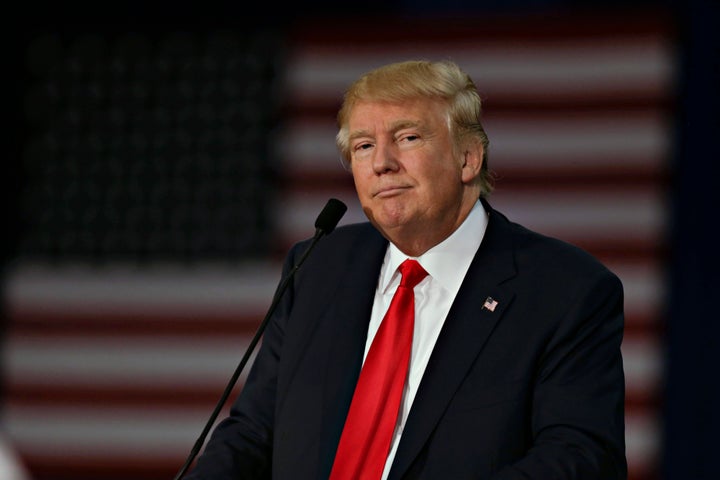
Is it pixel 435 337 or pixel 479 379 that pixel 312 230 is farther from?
pixel 479 379

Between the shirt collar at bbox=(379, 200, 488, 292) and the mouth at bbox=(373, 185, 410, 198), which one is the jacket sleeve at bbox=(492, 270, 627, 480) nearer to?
the shirt collar at bbox=(379, 200, 488, 292)

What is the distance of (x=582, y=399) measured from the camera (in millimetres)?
1659

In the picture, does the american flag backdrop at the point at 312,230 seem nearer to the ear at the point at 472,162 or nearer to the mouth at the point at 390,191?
the ear at the point at 472,162

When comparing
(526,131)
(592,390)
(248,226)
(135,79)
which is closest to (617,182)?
(526,131)

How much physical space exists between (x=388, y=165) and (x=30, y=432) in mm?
2951

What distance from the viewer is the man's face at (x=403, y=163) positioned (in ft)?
6.05

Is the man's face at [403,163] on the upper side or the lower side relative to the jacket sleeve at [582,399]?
upper

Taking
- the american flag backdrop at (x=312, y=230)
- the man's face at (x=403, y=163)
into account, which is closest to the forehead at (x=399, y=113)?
the man's face at (x=403, y=163)

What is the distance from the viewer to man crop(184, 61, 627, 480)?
1.68m

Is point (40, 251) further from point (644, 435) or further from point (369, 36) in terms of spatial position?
point (644, 435)

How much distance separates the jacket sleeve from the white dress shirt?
212mm

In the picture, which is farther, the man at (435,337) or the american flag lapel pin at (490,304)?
the american flag lapel pin at (490,304)

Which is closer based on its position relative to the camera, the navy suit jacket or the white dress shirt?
the navy suit jacket

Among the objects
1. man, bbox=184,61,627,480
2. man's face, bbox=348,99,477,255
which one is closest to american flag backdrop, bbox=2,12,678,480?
man, bbox=184,61,627,480
